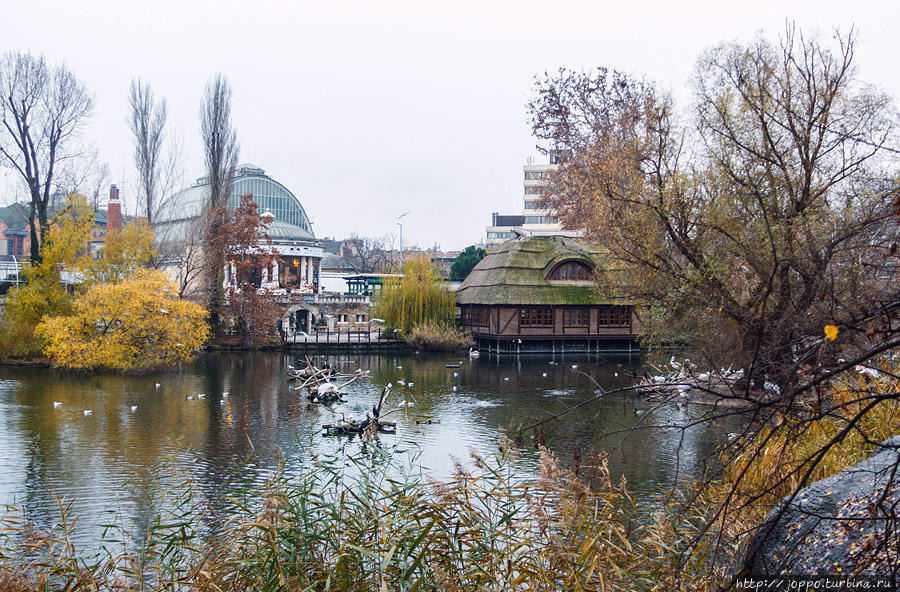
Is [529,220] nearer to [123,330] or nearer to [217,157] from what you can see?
[217,157]

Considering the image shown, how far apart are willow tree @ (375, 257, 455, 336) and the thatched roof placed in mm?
1312

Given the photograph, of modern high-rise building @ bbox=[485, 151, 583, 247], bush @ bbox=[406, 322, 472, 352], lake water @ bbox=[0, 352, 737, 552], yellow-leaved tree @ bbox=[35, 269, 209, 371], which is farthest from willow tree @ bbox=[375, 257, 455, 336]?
modern high-rise building @ bbox=[485, 151, 583, 247]

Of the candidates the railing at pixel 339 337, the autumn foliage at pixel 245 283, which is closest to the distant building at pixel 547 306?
the railing at pixel 339 337

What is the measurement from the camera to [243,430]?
1580 cm

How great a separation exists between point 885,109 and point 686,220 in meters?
4.39

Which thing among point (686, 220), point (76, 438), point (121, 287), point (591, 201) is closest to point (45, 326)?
point (121, 287)

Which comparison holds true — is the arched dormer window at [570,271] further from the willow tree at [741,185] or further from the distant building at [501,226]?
the distant building at [501,226]

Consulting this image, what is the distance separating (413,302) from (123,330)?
14.9m

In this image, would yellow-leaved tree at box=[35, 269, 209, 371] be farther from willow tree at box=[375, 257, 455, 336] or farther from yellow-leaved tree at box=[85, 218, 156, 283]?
willow tree at box=[375, 257, 455, 336]

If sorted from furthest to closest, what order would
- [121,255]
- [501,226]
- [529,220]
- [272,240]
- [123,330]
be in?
[501,226]
[529,220]
[272,240]
[121,255]
[123,330]

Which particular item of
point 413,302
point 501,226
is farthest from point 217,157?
point 501,226

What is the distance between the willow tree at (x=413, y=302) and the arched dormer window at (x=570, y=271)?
18.6 feet

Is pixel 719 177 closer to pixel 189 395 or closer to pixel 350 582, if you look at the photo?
pixel 350 582

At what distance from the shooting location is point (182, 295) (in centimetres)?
3350
